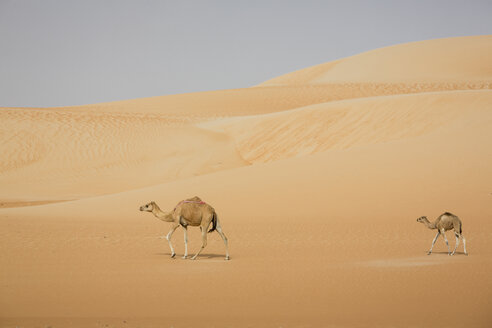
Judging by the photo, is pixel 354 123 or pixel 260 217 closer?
pixel 260 217

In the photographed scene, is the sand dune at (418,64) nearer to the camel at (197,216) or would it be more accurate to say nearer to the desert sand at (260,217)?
the desert sand at (260,217)

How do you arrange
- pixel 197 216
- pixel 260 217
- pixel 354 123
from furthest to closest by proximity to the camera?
1. pixel 354 123
2. pixel 260 217
3. pixel 197 216

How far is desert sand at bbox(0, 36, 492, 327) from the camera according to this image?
7477 mm

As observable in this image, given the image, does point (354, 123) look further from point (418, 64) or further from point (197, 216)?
point (418, 64)

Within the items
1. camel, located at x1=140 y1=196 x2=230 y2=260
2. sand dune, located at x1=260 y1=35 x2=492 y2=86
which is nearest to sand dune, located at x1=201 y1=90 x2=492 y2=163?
camel, located at x1=140 y1=196 x2=230 y2=260

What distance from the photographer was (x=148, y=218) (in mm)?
16953

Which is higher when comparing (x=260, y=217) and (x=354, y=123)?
(x=354, y=123)

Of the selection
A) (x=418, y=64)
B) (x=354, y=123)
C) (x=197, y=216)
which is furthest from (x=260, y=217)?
(x=418, y=64)

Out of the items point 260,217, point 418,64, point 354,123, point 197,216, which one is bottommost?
point 197,216

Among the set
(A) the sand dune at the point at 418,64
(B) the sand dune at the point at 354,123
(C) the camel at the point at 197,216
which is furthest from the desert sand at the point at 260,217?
(A) the sand dune at the point at 418,64

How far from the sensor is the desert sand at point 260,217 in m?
7.48

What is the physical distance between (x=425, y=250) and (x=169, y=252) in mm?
4893

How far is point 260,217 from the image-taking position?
15969mm

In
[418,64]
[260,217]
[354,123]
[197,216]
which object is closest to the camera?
[197,216]
